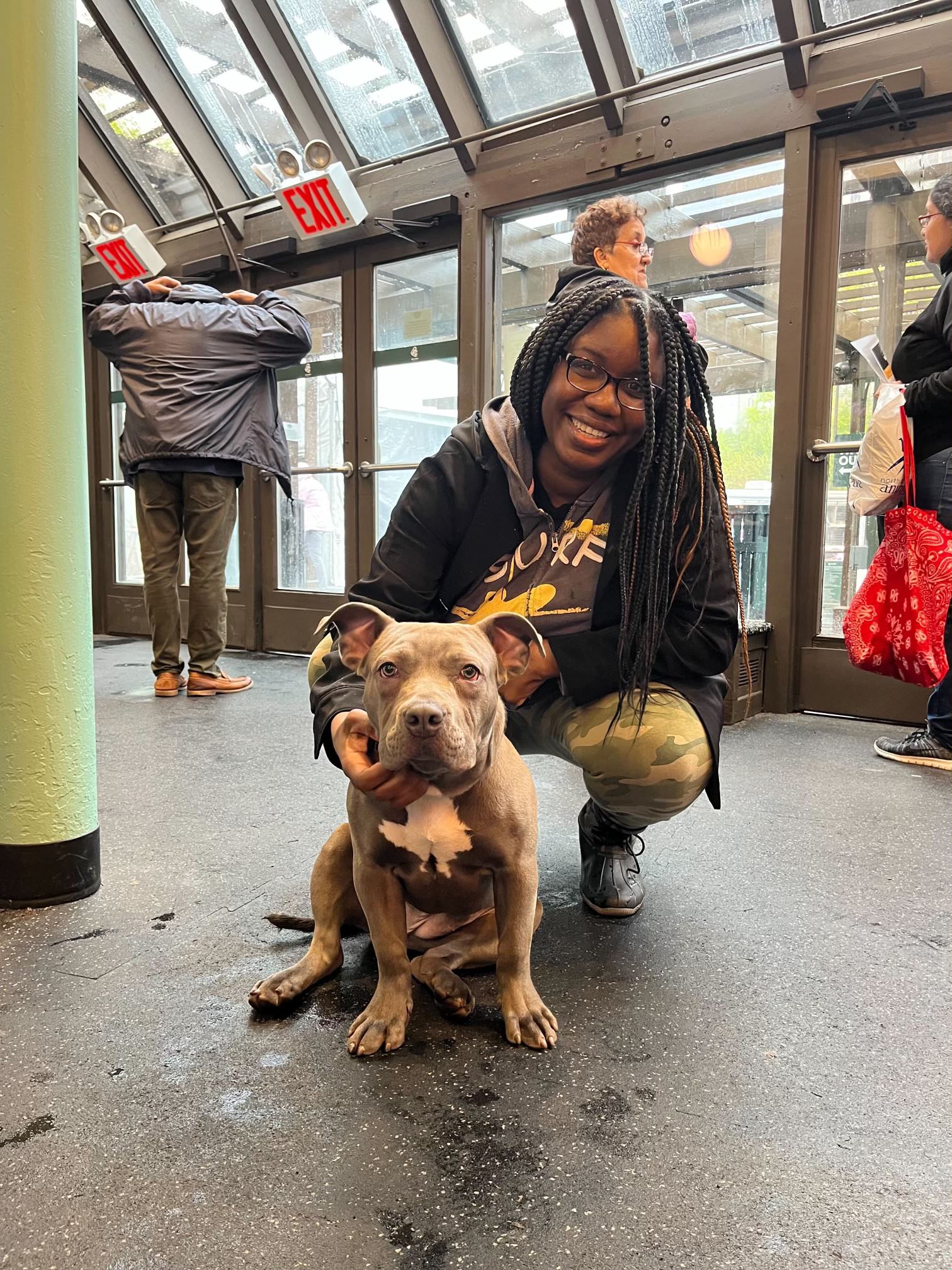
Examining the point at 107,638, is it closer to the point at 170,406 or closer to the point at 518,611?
the point at 170,406

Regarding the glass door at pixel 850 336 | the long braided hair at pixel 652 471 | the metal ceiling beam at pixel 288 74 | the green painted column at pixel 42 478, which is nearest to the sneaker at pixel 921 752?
the glass door at pixel 850 336

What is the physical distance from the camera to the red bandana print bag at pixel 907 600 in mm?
2582

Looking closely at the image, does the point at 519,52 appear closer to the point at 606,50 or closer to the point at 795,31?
the point at 606,50

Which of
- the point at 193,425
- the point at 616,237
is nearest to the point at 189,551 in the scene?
the point at 193,425

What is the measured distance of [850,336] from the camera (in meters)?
3.50

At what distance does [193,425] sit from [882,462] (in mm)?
2644

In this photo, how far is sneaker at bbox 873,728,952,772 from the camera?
9.25 ft

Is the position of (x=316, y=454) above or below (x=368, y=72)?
below

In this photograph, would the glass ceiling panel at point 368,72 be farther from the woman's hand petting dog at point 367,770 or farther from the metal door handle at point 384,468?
the woman's hand petting dog at point 367,770

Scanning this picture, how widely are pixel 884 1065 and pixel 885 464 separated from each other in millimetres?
2010

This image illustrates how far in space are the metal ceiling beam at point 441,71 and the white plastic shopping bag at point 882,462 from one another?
2.48 metres

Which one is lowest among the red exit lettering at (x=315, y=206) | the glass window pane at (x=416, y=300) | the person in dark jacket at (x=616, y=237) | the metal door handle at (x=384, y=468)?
the metal door handle at (x=384, y=468)

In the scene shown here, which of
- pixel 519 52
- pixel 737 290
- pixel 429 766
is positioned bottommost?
pixel 429 766

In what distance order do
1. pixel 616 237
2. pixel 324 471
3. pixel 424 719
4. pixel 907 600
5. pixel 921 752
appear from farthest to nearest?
pixel 324 471
pixel 921 752
pixel 616 237
pixel 907 600
pixel 424 719
